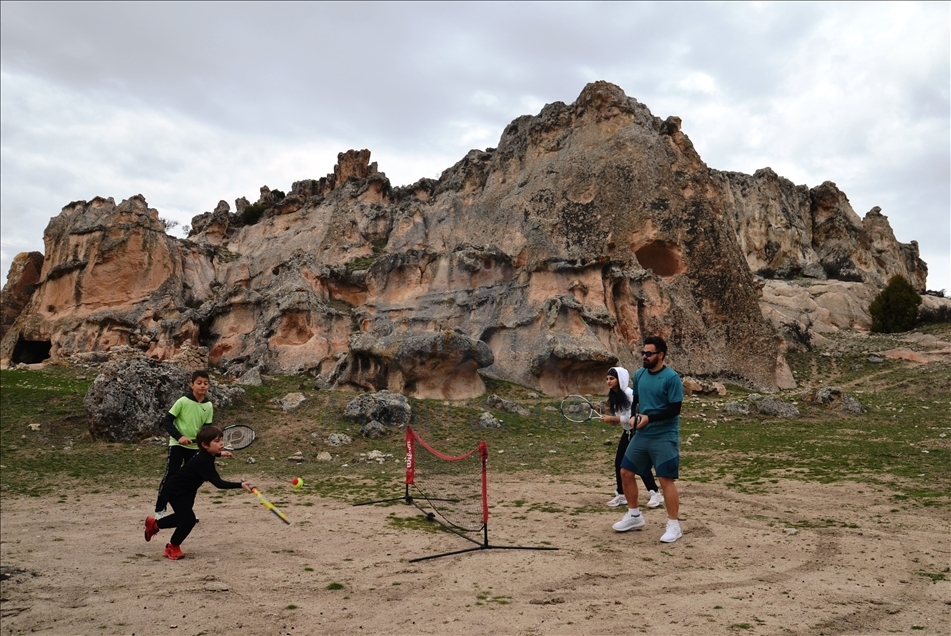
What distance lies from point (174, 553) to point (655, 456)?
5289 millimetres

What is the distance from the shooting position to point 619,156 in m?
34.3

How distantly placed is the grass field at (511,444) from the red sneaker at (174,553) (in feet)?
12.4

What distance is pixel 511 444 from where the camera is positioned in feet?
54.6

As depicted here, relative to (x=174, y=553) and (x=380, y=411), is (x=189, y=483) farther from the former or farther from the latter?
(x=380, y=411)

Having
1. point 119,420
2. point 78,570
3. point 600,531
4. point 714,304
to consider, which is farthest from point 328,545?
point 714,304

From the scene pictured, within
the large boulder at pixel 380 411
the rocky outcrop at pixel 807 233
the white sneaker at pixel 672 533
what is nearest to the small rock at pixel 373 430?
the large boulder at pixel 380 411

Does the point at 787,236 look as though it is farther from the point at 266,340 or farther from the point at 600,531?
the point at 600,531

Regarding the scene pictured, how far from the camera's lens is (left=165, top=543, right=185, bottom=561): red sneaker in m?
6.95

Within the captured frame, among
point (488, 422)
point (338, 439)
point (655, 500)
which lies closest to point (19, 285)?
point (338, 439)

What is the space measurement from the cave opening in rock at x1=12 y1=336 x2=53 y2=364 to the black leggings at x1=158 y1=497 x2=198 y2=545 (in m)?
35.2

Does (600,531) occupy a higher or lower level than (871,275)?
lower

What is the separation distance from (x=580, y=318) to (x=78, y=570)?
71.6 feet

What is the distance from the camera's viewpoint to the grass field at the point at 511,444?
37.7ft

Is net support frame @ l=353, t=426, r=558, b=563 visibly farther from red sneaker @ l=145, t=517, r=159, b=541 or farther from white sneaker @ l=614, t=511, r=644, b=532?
red sneaker @ l=145, t=517, r=159, b=541
